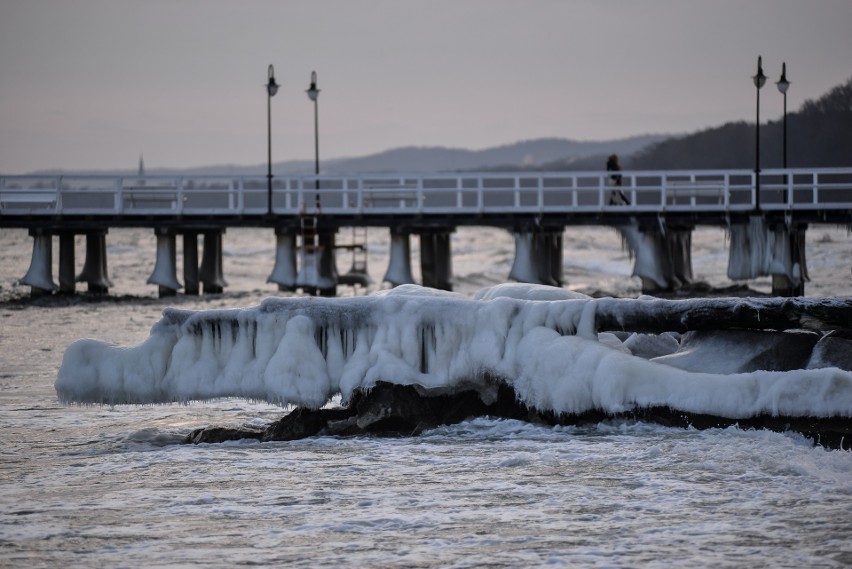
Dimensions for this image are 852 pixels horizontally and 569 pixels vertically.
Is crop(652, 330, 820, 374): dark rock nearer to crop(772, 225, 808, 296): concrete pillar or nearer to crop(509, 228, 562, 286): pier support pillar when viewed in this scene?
crop(772, 225, 808, 296): concrete pillar

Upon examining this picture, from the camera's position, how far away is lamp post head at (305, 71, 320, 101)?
40.3 meters

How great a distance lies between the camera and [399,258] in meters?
39.0

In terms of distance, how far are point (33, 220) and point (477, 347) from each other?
28.0 metres

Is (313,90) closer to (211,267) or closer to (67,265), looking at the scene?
(211,267)

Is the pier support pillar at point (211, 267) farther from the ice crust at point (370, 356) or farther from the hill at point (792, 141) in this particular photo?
the hill at point (792, 141)

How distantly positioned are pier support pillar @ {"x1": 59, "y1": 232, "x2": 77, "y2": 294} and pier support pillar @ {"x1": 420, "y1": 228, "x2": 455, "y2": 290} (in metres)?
10.2

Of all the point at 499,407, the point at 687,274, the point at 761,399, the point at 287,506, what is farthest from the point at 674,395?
the point at 687,274

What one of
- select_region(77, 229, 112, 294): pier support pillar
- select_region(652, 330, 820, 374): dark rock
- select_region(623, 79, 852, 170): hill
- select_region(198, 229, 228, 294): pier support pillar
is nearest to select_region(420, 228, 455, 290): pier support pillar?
select_region(198, 229, 228, 294): pier support pillar

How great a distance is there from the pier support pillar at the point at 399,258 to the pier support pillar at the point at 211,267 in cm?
556

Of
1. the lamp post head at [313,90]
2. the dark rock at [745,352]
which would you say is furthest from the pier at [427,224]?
the dark rock at [745,352]

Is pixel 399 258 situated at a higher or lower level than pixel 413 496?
higher

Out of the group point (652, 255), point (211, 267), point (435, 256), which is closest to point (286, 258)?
point (211, 267)

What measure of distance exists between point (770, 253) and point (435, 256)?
944cm

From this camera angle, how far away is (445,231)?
3888 centimetres
